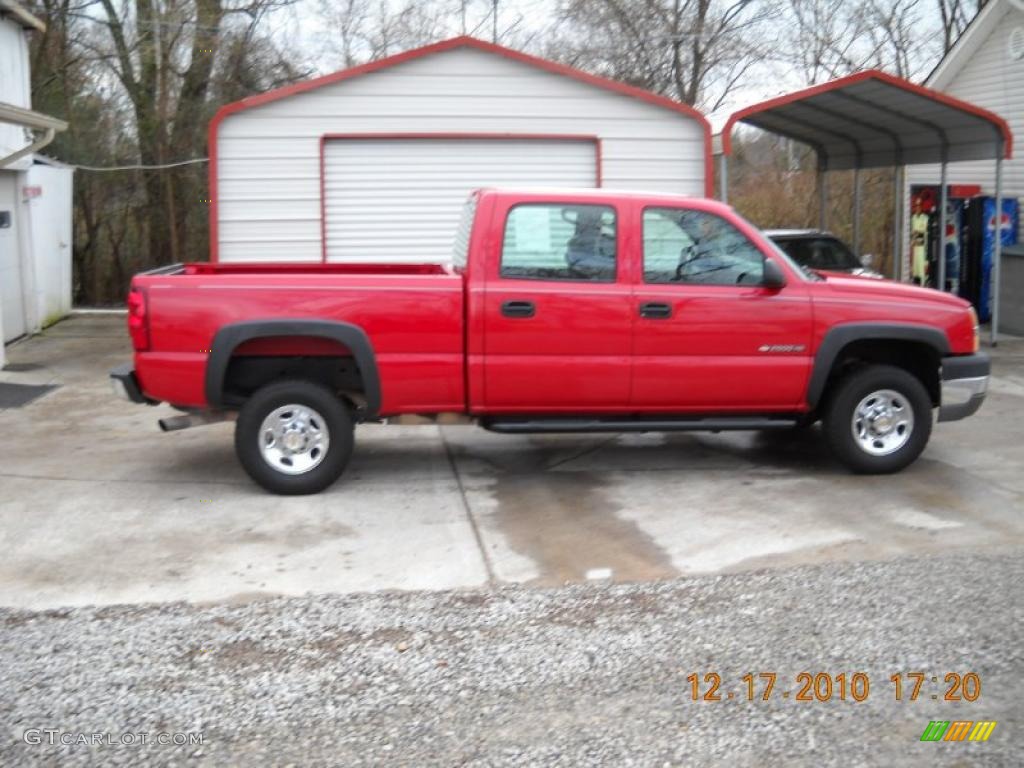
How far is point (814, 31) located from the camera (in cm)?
2728

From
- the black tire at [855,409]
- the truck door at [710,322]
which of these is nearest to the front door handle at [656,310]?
the truck door at [710,322]

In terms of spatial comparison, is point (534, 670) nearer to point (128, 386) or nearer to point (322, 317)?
point (322, 317)

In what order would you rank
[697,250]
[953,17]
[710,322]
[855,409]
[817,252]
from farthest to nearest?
[953,17], [817,252], [855,409], [697,250], [710,322]

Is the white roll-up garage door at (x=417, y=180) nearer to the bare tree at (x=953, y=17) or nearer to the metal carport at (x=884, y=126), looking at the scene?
the metal carport at (x=884, y=126)

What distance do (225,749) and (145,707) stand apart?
→ 0.49 metres

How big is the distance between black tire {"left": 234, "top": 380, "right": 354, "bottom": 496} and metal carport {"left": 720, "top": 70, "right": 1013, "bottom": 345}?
6477mm

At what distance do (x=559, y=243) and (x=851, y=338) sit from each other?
1997mm

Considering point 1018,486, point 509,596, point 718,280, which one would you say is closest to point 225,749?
point 509,596

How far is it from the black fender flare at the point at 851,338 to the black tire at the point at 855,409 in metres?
0.19

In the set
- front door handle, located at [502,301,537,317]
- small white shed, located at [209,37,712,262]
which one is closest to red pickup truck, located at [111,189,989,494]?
front door handle, located at [502,301,537,317]

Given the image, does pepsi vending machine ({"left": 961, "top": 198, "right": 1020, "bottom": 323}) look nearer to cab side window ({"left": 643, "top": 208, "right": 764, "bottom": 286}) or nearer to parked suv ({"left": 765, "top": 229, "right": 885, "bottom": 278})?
parked suv ({"left": 765, "top": 229, "right": 885, "bottom": 278})

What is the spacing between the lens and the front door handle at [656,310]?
7.63 metres

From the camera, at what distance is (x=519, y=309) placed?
24.6 ft

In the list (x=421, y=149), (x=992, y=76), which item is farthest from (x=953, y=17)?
(x=421, y=149)
